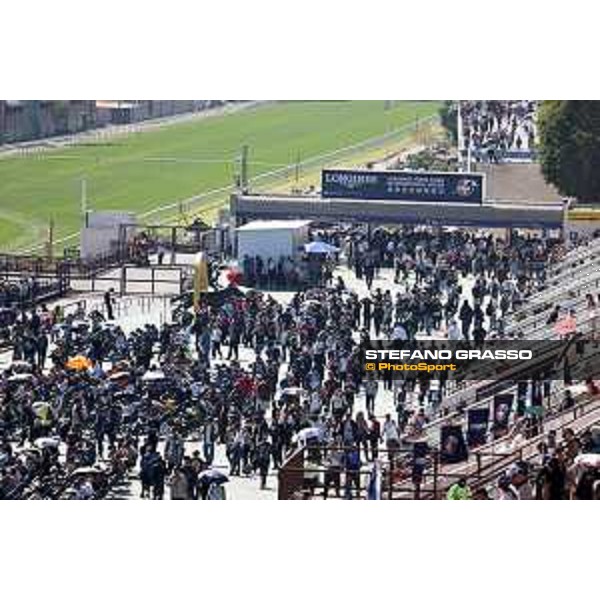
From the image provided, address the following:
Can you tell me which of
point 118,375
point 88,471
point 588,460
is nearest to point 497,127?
point 588,460

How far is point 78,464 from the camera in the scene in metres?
27.1

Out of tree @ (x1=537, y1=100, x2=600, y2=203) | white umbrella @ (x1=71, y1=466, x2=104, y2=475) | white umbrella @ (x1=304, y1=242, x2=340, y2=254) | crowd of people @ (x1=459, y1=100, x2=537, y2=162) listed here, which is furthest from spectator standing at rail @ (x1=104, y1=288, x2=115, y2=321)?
tree @ (x1=537, y1=100, x2=600, y2=203)

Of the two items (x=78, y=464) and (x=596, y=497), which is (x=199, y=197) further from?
(x=596, y=497)

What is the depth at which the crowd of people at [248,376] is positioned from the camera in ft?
88.9

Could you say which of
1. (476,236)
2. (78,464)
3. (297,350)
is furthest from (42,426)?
(476,236)

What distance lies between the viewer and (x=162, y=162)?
29.7 m

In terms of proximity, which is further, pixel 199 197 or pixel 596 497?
pixel 199 197

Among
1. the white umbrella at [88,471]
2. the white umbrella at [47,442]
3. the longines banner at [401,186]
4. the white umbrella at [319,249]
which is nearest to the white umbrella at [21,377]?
the white umbrella at [47,442]

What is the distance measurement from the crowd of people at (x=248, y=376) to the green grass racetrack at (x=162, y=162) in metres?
1.02

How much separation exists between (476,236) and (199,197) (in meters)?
2.97

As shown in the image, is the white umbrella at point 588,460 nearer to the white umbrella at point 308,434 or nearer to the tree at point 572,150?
the white umbrella at point 308,434

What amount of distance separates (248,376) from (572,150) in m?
4.08

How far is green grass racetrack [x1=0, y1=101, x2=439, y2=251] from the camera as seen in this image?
28.0 m

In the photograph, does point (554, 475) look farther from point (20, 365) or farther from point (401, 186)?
point (20, 365)
